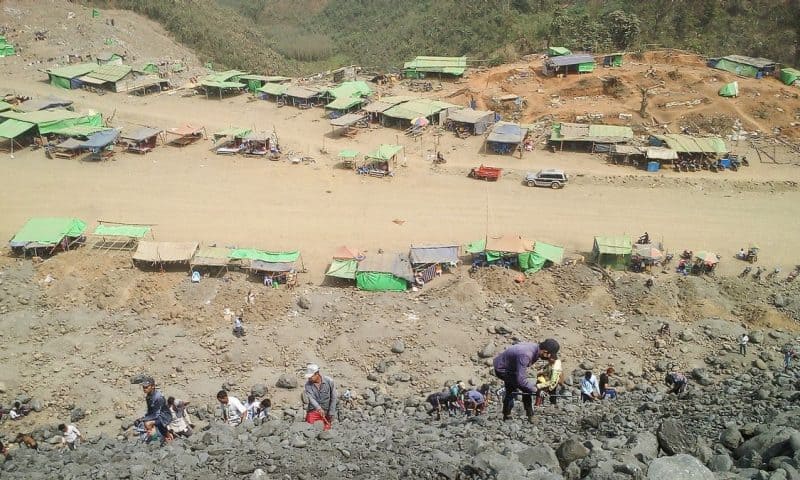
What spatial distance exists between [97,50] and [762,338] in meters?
49.3

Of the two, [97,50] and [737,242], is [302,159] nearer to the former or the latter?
[737,242]

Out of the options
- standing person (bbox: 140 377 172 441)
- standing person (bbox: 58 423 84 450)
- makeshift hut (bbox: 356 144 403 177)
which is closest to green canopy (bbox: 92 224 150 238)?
standing person (bbox: 58 423 84 450)

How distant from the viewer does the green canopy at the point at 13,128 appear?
30.8m

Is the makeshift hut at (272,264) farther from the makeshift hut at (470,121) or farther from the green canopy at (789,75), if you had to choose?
the green canopy at (789,75)

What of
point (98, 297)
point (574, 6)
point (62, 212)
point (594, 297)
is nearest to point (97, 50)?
point (62, 212)

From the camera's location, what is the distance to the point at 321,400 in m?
10.2

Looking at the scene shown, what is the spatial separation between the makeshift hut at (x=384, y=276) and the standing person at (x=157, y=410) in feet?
32.0

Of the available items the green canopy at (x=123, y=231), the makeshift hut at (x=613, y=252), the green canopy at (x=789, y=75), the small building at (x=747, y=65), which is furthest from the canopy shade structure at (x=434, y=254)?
the green canopy at (x=789, y=75)

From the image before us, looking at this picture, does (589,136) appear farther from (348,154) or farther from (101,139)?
(101,139)

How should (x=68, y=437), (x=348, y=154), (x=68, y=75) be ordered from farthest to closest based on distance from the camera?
(x=68, y=75) → (x=348, y=154) → (x=68, y=437)

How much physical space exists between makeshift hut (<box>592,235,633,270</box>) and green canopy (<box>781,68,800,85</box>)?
21.2 meters

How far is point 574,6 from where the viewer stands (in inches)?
1790

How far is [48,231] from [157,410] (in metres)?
14.1

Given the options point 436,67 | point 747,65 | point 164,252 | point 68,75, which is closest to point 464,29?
point 436,67
